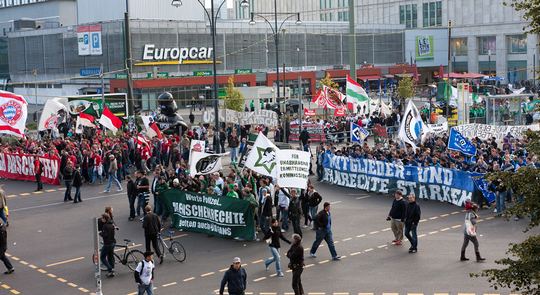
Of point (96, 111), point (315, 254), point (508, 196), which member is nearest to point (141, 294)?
point (315, 254)

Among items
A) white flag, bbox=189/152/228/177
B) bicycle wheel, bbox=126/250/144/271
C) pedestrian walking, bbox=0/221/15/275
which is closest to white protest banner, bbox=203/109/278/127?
white flag, bbox=189/152/228/177

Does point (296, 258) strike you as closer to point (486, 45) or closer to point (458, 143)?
point (458, 143)

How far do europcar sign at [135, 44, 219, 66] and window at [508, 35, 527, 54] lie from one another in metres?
39.4

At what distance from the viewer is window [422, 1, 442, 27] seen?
107312mm

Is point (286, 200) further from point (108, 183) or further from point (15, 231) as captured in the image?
point (108, 183)

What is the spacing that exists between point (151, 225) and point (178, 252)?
1.09 m

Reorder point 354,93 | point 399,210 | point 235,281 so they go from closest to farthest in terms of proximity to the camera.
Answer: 1. point 235,281
2. point 399,210
3. point 354,93

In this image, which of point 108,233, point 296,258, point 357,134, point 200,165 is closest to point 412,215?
point 296,258

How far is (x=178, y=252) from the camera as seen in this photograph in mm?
21281

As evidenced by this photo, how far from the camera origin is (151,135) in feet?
128

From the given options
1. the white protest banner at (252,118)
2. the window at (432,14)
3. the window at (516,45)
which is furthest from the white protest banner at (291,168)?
the window at (432,14)

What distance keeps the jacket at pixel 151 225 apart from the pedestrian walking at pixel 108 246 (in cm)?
93

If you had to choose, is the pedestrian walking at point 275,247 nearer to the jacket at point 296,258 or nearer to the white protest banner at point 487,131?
the jacket at point 296,258

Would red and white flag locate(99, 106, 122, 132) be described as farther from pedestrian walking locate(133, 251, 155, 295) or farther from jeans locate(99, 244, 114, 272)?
pedestrian walking locate(133, 251, 155, 295)
